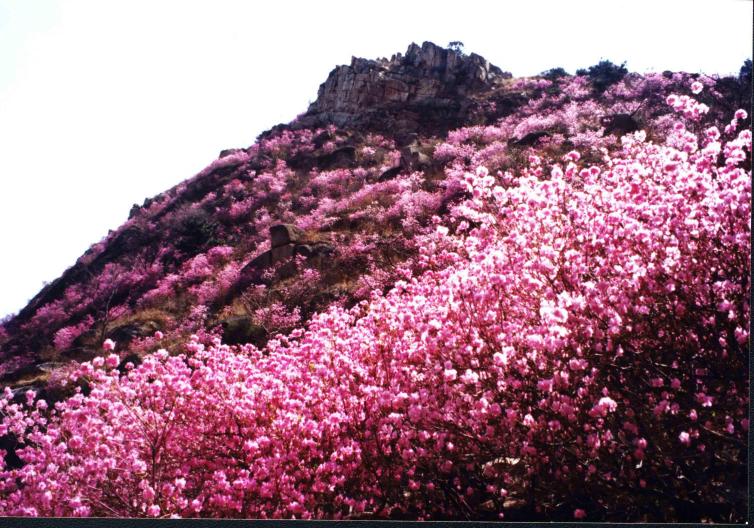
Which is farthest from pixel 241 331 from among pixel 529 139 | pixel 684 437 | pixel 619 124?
pixel 529 139

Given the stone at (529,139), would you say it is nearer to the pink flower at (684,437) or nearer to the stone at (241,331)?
the stone at (241,331)

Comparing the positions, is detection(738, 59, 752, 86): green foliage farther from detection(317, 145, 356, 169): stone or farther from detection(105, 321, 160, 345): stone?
detection(105, 321, 160, 345): stone

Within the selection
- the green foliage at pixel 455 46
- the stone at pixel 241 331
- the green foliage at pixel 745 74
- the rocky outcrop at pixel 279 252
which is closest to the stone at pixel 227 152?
the rocky outcrop at pixel 279 252

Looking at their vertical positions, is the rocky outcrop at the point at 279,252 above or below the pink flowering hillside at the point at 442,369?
above

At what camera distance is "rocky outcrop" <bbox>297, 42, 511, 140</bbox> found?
4992mm

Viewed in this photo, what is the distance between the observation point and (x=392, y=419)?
9.59ft

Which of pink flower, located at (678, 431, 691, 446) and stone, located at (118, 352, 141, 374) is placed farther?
stone, located at (118, 352, 141, 374)

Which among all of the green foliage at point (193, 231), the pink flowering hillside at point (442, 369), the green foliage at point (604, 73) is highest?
the green foliage at point (193, 231)

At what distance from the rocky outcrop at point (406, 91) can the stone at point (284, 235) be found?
1.09 metres

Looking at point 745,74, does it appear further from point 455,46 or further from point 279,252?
point 279,252

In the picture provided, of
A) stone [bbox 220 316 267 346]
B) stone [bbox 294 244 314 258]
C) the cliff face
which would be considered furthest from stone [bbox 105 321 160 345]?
the cliff face

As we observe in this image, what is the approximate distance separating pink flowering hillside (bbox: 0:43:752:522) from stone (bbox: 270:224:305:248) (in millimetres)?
18

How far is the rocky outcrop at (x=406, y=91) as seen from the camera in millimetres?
4992

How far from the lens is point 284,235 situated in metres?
4.82
